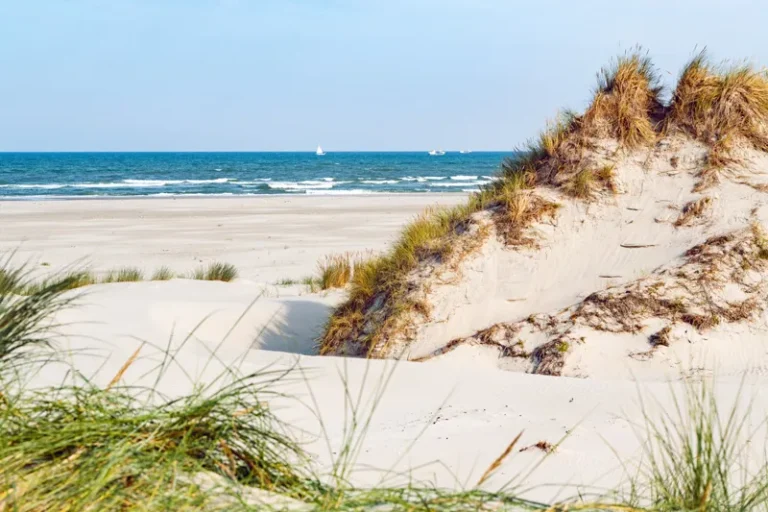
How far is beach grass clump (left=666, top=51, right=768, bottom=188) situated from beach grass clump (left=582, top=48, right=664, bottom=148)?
0.71ft

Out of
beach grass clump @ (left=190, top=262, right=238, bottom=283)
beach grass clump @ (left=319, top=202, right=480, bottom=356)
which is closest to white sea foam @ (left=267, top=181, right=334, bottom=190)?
beach grass clump @ (left=190, top=262, right=238, bottom=283)

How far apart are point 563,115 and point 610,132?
1.64 ft

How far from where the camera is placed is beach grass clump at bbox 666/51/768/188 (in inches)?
268

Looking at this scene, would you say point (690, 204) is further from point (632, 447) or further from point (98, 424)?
point (98, 424)

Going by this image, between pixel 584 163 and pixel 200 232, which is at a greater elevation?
pixel 584 163

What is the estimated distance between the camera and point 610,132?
23.2 ft

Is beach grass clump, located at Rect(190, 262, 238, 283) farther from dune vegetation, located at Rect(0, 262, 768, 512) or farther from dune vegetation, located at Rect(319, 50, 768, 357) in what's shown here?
dune vegetation, located at Rect(0, 262, 768, 512)

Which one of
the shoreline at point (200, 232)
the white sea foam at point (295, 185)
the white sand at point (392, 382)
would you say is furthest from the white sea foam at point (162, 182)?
the white sand at point (392, 382)

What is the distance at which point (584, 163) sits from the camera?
275 inches

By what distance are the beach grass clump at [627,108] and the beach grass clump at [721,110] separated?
0.22m

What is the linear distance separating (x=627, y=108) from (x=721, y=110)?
2.47 feet

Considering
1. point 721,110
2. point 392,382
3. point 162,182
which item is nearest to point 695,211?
point 721,110

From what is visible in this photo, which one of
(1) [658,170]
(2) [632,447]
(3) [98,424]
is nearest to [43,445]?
(3) [98,424]

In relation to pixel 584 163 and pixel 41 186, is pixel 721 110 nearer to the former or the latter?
pixel 584 163
